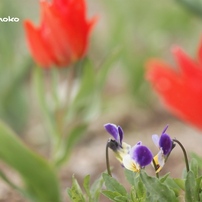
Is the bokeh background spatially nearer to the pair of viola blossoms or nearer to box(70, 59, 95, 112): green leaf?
box(70, 59, 95, 112): green leaf

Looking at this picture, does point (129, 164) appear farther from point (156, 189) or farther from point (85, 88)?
point (85, 88)

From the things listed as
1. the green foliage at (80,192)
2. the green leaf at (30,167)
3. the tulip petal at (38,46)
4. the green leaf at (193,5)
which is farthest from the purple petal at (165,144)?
the green leaf at (193,5)

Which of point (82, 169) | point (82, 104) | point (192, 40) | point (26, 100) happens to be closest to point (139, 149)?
point (82, 104)

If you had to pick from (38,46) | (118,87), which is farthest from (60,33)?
(118,87)

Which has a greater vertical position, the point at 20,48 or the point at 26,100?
the point at 20,48

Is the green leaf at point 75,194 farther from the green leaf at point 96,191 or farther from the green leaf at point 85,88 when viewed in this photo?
the green leaf at point 85,88

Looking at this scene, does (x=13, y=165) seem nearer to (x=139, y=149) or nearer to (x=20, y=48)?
(x=139, y=149)

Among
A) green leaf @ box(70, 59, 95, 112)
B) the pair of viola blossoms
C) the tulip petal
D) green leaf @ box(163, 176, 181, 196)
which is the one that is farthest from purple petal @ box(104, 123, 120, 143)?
green leaf @ box(70, 59, 95, 112)
